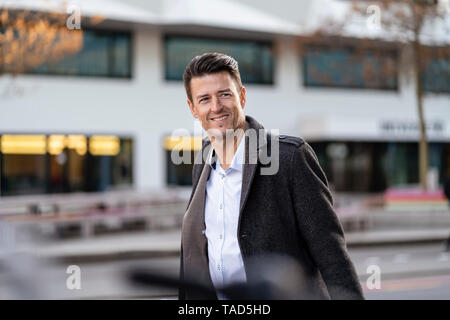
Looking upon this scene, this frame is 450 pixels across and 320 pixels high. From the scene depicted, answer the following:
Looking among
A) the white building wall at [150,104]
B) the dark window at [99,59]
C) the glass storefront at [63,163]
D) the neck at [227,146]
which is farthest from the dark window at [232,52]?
the neck at [227,146]

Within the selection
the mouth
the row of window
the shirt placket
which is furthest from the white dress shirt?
the row of window

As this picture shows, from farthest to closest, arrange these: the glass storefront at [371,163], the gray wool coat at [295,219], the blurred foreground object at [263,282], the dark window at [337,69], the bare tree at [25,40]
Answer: the glass storefront at [371,163]
the dark window at [337,69]
the bare tree at [25,40]
the gray wool coat at [295,219]
the blurred foreground object at [263,282]

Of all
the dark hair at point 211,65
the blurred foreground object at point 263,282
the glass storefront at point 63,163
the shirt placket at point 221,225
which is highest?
the glass storefront at point 63,163

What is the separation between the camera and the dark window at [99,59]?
18500 millimetres

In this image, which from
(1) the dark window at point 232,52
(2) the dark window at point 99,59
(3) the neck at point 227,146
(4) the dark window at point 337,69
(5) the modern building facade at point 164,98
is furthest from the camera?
(1) the dark window at point 232,52

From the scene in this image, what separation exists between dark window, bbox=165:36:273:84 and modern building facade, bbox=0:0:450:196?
0.13ft

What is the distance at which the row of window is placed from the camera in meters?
18.0

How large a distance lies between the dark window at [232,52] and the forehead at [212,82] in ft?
58.0

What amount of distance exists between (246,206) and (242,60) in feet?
63.2

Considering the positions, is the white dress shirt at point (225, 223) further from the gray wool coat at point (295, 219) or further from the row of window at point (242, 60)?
the row of window at point (242, 60)

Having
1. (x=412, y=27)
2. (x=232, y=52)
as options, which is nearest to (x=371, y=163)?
(x=232, y=52)

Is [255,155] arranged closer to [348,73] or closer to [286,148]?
[286,148]

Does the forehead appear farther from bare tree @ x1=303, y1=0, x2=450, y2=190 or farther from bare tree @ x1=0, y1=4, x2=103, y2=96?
bare tree @ x1=303, y1=0, x2=450, y2=190

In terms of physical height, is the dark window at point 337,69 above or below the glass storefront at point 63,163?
above
